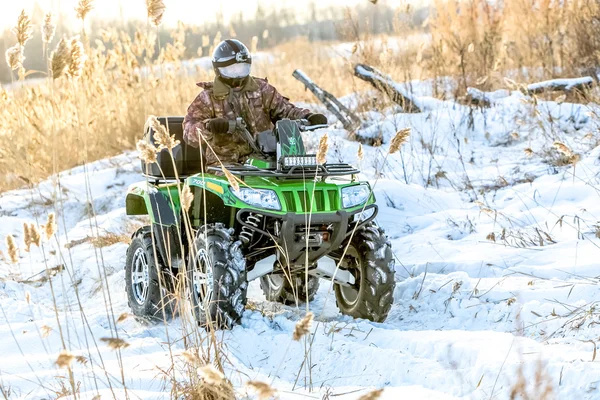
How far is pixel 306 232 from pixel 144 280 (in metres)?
1.47

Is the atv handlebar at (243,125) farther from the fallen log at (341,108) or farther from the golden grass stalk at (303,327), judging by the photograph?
the fallen log at (341,108)

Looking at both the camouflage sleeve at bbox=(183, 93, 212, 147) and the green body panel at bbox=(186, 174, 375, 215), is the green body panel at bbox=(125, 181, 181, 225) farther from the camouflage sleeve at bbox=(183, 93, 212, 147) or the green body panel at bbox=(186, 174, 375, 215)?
the green body panel at bbox=(186, 174, 375, 215)

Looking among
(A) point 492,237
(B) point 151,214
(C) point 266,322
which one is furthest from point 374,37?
(C) point 266,322

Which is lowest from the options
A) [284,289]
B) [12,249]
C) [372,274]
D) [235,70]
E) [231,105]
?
[284,289]

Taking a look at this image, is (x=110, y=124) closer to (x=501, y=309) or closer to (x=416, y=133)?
(x=416, y=133)

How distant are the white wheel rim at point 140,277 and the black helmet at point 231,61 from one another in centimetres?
129

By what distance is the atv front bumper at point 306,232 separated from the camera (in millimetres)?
4168

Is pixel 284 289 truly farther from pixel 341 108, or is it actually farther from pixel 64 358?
pixel 341 108

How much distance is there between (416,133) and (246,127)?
4023 mm

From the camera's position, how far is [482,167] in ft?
26.4

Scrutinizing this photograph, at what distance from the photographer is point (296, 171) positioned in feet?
14.1

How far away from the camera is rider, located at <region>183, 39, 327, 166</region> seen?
491 centimetres

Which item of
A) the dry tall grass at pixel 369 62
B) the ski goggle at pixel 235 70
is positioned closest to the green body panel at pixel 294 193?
the ski goggle at pixel 235 70

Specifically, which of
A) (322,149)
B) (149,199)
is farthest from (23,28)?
(149,199)
